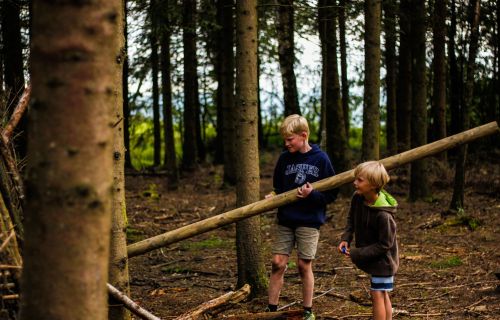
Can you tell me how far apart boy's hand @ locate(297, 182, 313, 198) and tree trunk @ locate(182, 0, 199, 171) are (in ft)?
32.8

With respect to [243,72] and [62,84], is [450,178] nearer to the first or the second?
[243,72]

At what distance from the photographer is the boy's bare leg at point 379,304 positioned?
513 centimetres

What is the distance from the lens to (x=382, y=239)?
16.3 ft

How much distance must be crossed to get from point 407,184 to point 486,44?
504 cm

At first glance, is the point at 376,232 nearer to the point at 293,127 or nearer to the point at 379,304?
the point at 379,304

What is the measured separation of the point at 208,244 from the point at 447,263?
389cm

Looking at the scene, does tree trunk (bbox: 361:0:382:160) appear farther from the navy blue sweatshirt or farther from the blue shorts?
the blue shorts

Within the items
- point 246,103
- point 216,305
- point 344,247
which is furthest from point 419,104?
point 216,305

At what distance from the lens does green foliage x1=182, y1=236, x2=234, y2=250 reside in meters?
10.1

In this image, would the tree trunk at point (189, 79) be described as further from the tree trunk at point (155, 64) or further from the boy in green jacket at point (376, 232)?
the boy in green jacket at point (376, 232)

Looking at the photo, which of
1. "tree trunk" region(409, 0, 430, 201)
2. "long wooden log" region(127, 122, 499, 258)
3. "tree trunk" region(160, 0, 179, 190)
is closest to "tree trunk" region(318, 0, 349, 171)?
"tree trunk" region(409, 0, 430, 201)

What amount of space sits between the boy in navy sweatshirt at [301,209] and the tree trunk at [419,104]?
24.2 ft

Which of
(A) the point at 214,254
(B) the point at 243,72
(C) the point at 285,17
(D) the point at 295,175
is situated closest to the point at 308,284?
(D) the point at 295,175

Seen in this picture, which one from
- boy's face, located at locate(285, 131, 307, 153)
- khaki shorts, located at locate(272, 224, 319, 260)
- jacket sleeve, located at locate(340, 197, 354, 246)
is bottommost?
khaki shorts, located at locate(272, 224, 319, 260)
